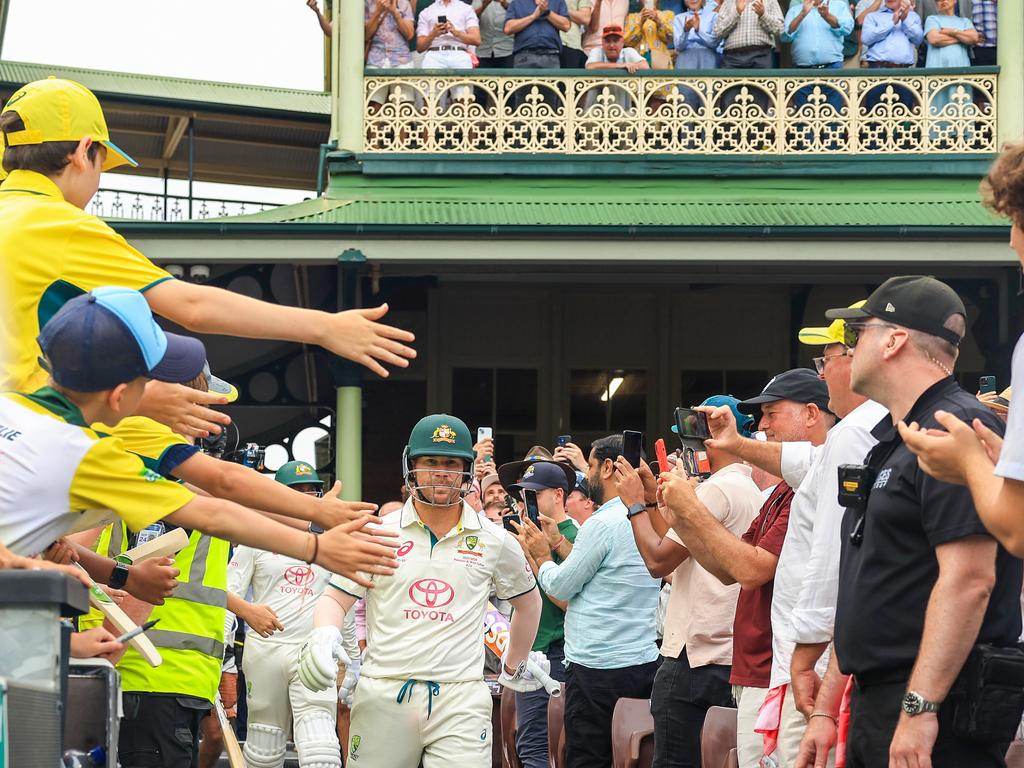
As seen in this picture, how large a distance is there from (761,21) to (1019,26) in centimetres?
257

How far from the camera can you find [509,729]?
1077 cm

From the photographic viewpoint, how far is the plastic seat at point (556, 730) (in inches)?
384

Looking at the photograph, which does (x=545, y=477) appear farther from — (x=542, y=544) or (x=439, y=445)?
(x=439, y=445)

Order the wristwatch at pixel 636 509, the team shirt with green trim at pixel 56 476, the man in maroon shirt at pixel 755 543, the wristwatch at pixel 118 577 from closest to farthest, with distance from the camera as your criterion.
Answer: the team shirt with green trim at pixel 56 476
the wristwatch at pixel 118 577
the man in maroon shirt at pixel 755 543
the wristwatch at pixel 636 509

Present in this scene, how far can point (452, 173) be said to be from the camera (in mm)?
A: 16016

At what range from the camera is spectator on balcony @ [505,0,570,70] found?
16.4 metres

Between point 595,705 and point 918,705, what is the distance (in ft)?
15.8

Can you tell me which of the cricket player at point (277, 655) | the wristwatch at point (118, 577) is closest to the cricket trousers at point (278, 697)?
the cricket player at point (277, 655)

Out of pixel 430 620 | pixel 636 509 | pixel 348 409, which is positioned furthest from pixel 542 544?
pixel 348 409

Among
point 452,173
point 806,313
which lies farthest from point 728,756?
point 806,313

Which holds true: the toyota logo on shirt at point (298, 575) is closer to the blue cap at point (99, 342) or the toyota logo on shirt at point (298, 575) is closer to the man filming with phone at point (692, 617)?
Answer: the man filming with phone at point (692, 617)

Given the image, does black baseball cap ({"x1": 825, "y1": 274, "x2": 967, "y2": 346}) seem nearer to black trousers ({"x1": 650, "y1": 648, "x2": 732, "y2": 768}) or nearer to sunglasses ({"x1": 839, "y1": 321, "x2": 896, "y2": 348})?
sunglasses ({"x1": 839, "y1": 321, "x2": 896, "y2": 348})

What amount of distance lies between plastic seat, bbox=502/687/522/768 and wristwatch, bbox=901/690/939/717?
6228 mm

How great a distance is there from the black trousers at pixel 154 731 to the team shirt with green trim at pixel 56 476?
3501mm
